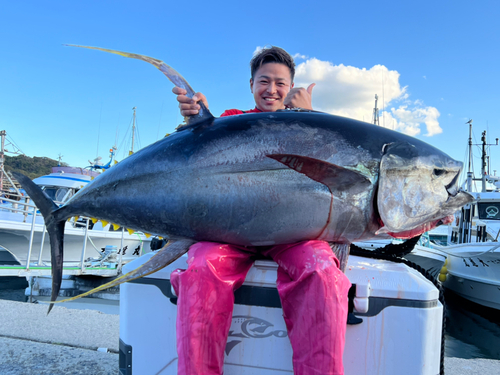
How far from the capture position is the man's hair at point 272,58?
2.06 meters

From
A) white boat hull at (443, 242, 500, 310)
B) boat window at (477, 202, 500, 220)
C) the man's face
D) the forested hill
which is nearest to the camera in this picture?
the man's face

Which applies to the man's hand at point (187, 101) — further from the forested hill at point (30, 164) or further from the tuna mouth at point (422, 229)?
the forested hill at point (30, 164)

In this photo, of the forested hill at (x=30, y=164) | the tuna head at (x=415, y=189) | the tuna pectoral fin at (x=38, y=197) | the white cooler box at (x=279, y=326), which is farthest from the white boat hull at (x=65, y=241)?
the forested hill at (x=30, y=164)

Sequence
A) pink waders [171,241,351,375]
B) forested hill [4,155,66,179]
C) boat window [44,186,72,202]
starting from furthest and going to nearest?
forested hill [4,155,66,179], boat window [44,186,72,202], pink waders [171,241,351,375]

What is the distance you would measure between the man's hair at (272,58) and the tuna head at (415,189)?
108cm

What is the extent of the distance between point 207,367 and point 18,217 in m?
8.65

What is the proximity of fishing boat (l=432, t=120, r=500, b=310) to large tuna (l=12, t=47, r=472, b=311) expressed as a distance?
5.73m

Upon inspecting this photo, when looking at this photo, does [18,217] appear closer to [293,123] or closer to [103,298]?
[103,298]

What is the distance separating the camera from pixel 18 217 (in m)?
7.88

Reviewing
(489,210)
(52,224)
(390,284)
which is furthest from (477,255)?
(52,224)

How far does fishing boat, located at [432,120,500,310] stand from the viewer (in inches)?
261

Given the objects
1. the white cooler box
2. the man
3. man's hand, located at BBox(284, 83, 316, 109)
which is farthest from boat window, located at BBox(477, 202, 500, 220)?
the man

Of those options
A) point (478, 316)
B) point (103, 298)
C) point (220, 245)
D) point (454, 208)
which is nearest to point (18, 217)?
point (103, 298)

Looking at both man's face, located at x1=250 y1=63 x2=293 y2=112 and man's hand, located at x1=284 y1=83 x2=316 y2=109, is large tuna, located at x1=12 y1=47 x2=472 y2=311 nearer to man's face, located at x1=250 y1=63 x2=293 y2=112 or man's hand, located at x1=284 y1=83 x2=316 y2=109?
man's hand, located at x1=284 y1=83 x2=316 y2=109
